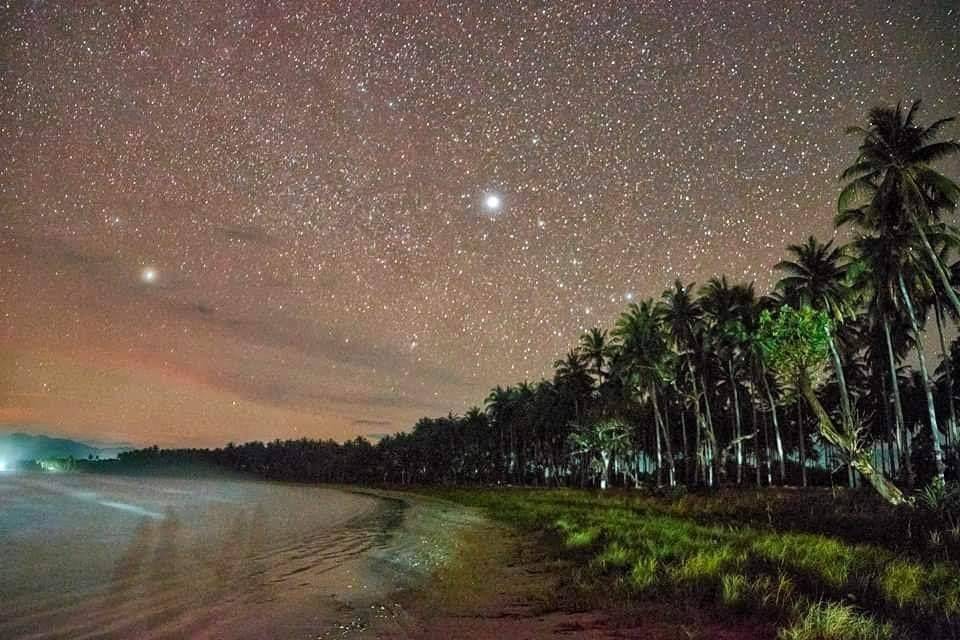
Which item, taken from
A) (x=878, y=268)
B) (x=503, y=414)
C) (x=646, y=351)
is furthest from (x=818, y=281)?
(x=503, y=414)

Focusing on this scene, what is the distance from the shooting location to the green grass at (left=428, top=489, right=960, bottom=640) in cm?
797

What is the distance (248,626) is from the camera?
9648mm

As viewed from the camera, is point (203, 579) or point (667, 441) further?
point (667, 441)

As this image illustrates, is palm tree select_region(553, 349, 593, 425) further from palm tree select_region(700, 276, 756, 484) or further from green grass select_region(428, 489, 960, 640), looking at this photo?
green grass select_region(428, 489, 960, 640)

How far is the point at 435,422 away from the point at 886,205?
349 feet

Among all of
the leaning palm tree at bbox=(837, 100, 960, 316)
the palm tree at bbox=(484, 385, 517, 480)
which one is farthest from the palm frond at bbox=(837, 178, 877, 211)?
the palm tree at bbox=(484, 385, 517, 480)

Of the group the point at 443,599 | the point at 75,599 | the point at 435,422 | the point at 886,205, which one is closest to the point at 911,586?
the point at 443,599

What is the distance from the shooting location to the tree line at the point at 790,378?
29094mm

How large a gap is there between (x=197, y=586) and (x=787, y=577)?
10.6m

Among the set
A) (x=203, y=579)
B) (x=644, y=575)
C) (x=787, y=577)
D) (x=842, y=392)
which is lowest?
(x=203, y=579)

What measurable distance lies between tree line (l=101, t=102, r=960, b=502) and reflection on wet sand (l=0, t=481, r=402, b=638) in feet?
59.1

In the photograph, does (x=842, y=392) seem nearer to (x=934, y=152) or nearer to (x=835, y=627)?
Answer: (x=934, y=152)

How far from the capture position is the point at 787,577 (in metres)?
10.4

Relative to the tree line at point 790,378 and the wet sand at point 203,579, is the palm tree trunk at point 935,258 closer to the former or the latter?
the tree line at point 790,378
